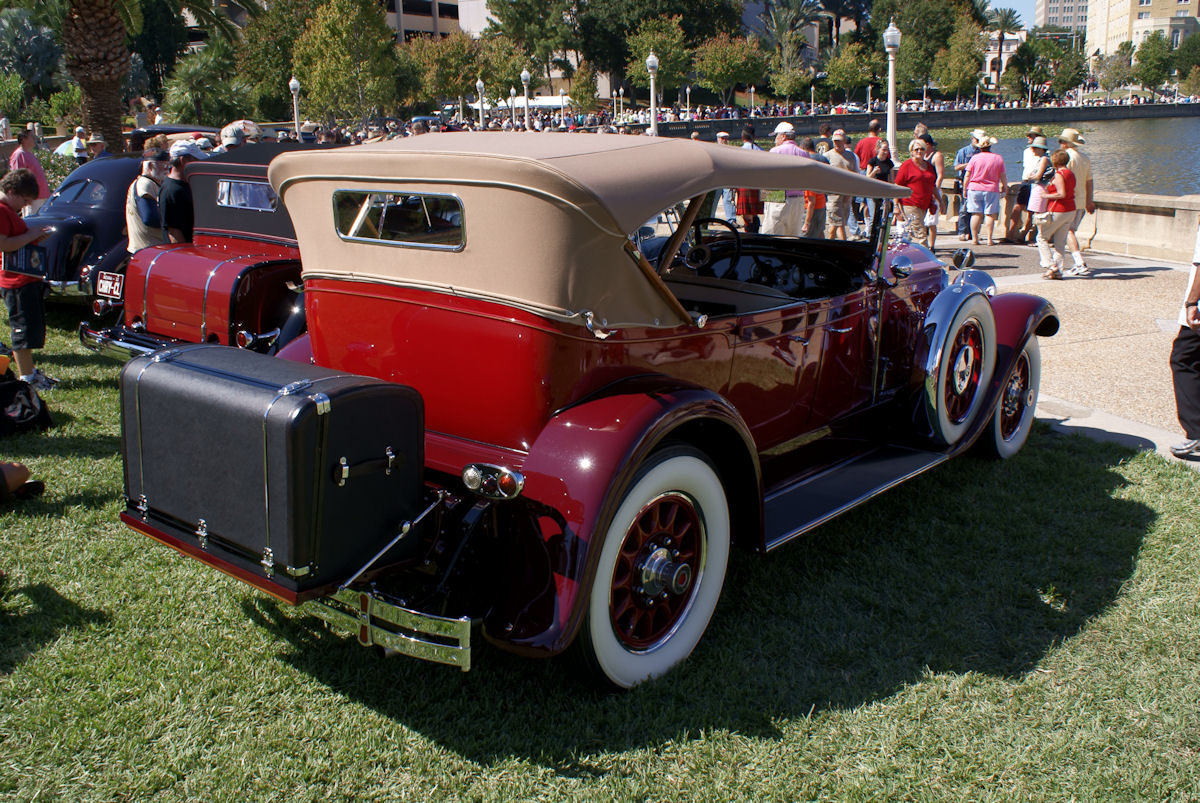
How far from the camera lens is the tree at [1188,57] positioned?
103500 mm

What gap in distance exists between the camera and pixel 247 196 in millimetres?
7195

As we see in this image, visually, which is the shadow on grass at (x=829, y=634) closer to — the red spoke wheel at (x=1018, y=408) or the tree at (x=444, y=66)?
the red spoke wheel at (x=1018, y=408)

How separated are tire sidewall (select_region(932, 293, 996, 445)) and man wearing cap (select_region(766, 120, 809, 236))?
3.45 ft

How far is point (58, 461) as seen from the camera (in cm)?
512

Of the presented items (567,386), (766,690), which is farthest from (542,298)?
(766,690)

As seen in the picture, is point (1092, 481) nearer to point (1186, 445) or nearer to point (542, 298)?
point (1186, 445)

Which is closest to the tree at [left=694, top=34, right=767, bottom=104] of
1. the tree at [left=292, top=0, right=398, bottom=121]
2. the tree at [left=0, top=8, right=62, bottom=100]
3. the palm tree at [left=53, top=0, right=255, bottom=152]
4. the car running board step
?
the tree at [left=292, top=0, right=398, bottom=121]

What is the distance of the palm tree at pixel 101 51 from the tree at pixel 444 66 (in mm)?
45891

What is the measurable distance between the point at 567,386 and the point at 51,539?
2807 millimetres

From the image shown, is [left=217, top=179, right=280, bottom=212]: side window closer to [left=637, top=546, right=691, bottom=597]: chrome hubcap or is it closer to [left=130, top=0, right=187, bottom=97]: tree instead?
[left=637, top=546, right=691, bottom=597]: chrome hubcap

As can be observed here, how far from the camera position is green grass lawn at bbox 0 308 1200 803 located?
2.70 meters

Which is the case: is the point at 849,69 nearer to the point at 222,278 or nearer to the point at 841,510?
the point at 222,278

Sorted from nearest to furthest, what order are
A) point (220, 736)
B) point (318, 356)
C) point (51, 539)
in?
point (220, 736) → point (318, 356) → point (51, 539)

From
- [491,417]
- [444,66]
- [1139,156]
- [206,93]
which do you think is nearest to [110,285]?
[491,417]
